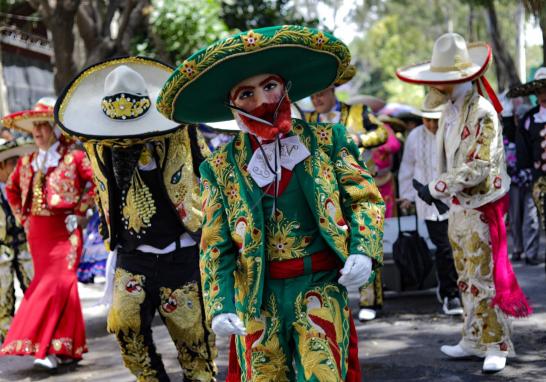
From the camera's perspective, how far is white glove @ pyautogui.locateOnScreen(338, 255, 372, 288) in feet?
13.4

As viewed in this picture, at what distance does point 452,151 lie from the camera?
673cm

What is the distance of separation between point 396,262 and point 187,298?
364 cm

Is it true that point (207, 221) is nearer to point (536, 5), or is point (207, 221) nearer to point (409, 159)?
point (536, 5)

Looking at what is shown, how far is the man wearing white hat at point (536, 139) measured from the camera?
8.66 metres

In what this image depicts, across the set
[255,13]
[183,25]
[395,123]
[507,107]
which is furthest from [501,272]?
[255,13]

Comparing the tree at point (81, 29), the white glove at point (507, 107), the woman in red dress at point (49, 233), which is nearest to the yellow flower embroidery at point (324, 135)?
the woman in red dress at point (49, 233)

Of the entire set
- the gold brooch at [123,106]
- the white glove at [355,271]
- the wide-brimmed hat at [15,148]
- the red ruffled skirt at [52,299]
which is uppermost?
the gold brooch at [123,106]

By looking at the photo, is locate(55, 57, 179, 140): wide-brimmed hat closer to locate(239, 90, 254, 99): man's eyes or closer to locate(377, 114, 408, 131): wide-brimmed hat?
locate(239, 90, 254, 99): man's eyes

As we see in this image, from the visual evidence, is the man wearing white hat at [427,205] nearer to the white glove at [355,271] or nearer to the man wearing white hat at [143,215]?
the man wearing white hat at [143,215]

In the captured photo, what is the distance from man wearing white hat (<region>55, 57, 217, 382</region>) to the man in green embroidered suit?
1553mm

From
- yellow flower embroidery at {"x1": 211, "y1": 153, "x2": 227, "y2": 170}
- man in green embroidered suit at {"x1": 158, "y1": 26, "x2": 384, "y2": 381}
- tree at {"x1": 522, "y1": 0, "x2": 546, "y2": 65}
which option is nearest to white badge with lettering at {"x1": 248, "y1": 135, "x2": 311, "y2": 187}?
man in green embroidered suit at {"x1": 158, "y1": 26, "x2": 384, "y2": 381}

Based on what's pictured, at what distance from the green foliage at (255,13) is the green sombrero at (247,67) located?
12567 millimetres

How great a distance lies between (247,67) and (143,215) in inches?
75.0

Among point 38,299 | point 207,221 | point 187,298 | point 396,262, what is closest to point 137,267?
point 187,298
